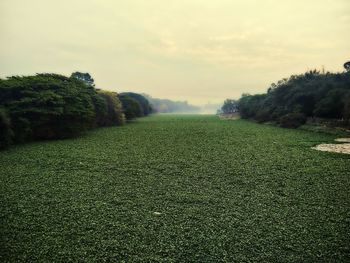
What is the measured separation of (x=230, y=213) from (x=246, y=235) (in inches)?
63.3

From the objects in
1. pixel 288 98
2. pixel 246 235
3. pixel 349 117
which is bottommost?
pixel 246 235

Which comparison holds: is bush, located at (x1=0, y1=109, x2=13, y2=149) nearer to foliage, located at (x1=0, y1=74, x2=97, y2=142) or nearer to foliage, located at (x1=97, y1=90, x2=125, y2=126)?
foliage, located at (x1=0, y1=74, x2=97, y2=142)

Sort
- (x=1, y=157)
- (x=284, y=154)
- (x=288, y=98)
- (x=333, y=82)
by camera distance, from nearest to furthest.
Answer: (x=1, y=157) → (x=284, y=154) → (x=333, y=82) → (x=288, y=98)

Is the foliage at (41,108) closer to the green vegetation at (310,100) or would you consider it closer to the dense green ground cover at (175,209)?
the dense green ground cover at (175,209)

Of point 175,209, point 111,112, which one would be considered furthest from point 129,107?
point 175,209

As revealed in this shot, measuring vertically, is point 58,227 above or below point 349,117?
below

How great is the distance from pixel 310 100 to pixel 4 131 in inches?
1802

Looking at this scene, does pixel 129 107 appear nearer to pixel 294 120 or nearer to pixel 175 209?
pixel 294 120

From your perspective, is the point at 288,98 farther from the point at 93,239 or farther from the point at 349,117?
the point at 93,239

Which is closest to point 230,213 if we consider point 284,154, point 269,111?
point 284,154

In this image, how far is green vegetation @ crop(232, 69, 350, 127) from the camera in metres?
38.5

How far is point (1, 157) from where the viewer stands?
19.1m

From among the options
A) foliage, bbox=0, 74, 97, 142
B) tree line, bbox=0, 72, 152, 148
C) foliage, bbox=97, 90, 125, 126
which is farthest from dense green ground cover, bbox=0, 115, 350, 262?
foliage, bbox=97, 90, 125, 126

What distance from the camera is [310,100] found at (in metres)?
47.2
